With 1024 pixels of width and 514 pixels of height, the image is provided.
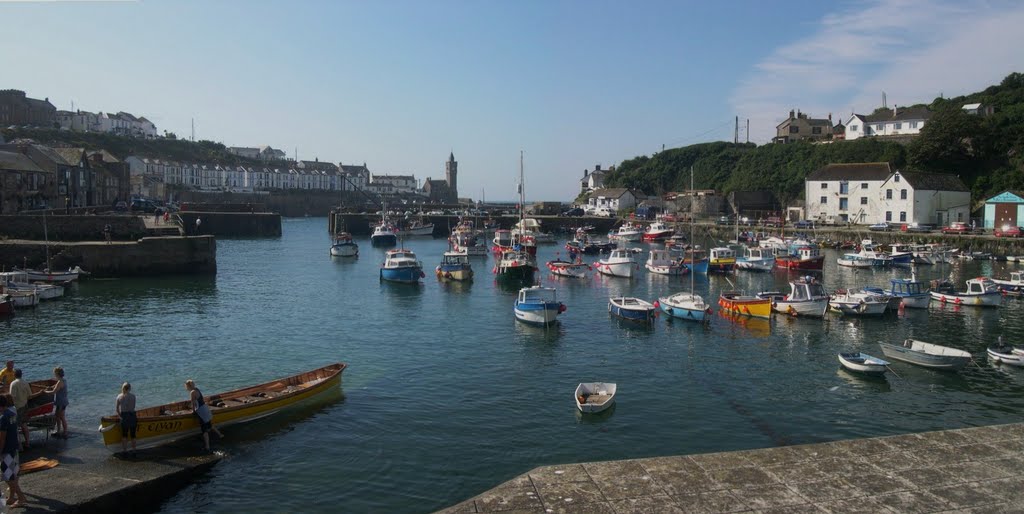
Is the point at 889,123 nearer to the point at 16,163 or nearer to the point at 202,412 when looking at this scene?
the point at 16,163

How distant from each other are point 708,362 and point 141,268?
41638mm

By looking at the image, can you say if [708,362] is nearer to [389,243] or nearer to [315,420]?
[315,420]

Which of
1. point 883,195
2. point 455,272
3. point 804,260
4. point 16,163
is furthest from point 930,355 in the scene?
point 16,163

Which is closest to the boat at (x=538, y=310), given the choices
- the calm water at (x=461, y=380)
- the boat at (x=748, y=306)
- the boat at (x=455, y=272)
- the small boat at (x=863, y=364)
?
the calm water at (x=461, y=380)

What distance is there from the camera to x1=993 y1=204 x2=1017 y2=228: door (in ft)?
231

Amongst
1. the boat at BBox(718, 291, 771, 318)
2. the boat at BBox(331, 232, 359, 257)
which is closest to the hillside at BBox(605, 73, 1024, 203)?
the boat at BBox(718, 291, 771, 318)

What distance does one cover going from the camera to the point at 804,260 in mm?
56125

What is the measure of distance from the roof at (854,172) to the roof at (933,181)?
354 centimetres

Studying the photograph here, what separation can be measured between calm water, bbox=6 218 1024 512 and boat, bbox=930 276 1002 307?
45.3 inches

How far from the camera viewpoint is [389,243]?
87000 millimetres

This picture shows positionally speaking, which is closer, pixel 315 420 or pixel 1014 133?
pixel 315 420

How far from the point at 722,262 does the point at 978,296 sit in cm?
1880

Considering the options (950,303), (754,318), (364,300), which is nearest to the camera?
(754,318)

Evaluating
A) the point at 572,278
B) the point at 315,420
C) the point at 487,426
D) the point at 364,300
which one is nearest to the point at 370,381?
the point at 315,420
